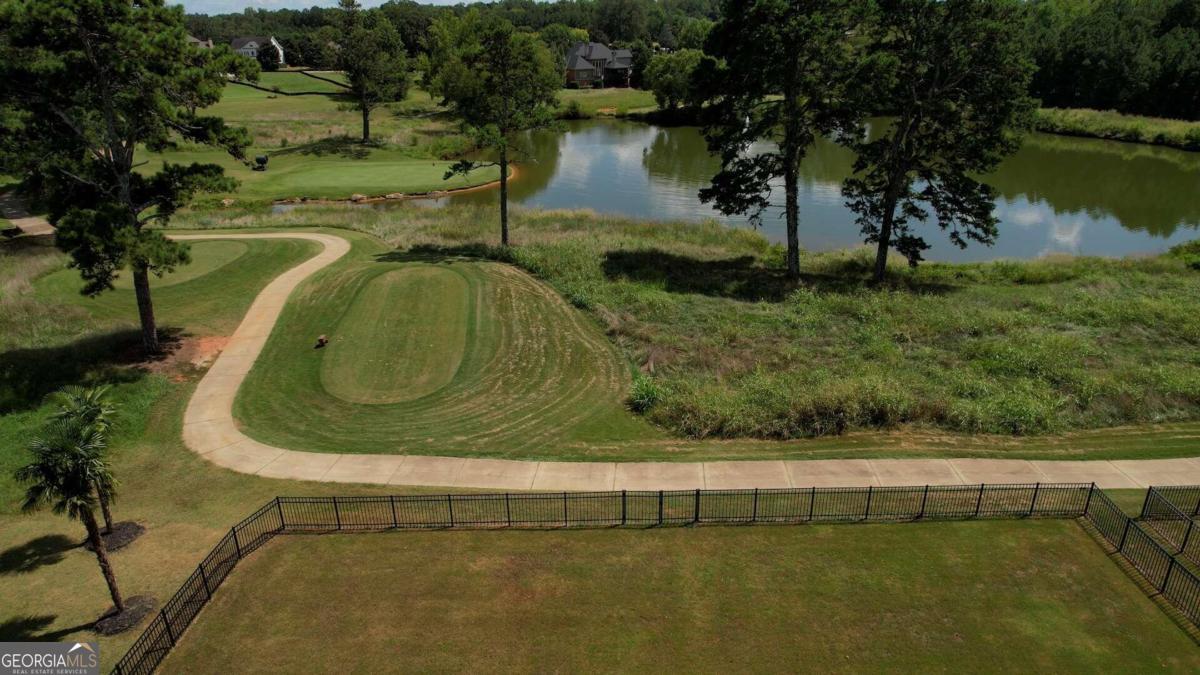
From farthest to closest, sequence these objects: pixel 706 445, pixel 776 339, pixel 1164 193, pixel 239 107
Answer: pixel 239 107 → pixel 1164 193 → pixel 776 339 → pixel 706 445

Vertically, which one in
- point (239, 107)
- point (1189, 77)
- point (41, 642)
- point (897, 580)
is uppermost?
point (1189, 77)

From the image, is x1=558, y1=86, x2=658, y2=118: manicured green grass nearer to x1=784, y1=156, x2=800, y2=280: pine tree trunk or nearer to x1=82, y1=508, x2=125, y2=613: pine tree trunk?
x1=784, y1=156, x2=800, y2=280: pine tree trunk

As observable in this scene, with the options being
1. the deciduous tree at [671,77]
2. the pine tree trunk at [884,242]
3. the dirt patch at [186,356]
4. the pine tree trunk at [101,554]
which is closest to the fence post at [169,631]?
the pine tree trunk at [101,554]

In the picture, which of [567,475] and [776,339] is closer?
[567,475]

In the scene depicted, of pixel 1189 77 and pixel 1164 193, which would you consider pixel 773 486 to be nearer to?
pixel 1164 193

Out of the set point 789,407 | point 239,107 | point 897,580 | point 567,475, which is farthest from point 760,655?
point 239,107

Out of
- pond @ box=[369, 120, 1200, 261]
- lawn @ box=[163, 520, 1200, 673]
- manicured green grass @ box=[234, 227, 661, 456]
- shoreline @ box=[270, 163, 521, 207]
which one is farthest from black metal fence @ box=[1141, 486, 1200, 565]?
shoreline @ box=[270, 163, 521, 207]

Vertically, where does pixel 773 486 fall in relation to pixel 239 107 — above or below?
below
